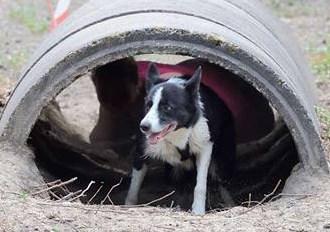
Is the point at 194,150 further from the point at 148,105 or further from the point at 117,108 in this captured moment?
the point at 117,108

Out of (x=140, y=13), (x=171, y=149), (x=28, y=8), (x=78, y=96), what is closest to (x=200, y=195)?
(x=171, y=149)

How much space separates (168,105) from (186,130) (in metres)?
0.39

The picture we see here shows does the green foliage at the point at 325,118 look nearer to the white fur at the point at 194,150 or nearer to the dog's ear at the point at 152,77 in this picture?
the white fur at the point at 194,150

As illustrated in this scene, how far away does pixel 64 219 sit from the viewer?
576 cm

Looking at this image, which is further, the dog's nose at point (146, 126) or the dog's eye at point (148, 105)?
the dog's eye at point (148, 105)

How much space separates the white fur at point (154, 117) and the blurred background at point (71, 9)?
2635 mm

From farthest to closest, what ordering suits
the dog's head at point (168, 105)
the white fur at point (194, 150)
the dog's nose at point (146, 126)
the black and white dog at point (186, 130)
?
the white fur at point (194, 150) → the black and white dog at point (186, 130) → the dog's head at point (168, 105) → the dog's nose at point (146, 126)

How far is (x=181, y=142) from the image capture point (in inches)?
283

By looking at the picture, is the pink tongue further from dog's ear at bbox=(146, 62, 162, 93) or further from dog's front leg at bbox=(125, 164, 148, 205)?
dog's front leg at bbox=(125, 164, 148, 205)

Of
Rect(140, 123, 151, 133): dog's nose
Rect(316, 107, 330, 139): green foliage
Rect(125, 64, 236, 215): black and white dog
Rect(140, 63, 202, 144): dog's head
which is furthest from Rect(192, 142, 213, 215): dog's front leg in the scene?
Rect(316, 107, 330, 139): green foliage

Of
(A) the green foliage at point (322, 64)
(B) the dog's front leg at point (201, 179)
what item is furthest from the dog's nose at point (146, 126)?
(A) the green foliage at point (322, 64)

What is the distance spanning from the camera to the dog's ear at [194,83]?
6.95 m

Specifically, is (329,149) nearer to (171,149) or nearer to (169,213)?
(171,149)

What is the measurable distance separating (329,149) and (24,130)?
277cm
